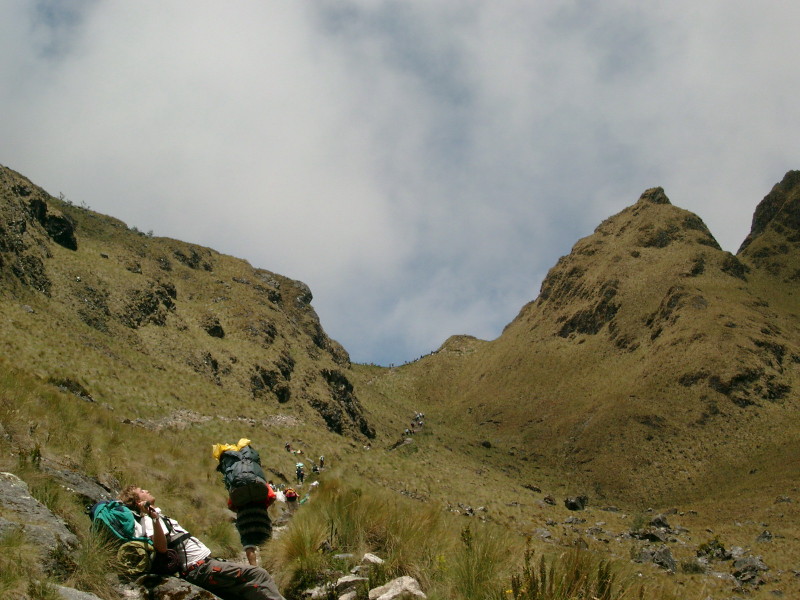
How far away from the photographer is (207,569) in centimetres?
539

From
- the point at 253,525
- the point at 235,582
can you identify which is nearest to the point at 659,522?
the point at 253,525

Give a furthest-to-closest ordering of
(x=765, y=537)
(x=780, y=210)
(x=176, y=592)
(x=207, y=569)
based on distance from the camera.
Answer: (x=780, y=210) < (x=765, y=537) < (x=207, y=569) < (x=176, y=592)

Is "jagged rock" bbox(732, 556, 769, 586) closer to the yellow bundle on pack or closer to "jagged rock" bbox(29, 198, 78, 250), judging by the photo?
the yellow bundle on pack

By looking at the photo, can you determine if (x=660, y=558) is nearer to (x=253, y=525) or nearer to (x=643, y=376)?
(x=253, y=525)

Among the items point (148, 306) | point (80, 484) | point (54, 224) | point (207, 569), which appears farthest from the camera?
point (148, 306)

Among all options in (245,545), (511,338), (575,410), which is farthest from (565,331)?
(245,545)

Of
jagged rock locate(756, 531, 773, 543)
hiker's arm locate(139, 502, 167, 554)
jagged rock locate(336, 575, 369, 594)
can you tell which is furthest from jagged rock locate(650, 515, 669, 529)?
hiker's arm locate(139, 502, 167, 554)

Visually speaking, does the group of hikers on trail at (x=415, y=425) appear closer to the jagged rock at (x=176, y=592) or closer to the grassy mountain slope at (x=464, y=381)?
the grassy mountain slope at (x=464, y=381)

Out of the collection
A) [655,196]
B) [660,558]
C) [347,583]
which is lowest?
[347,583]

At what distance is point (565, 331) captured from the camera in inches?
4537

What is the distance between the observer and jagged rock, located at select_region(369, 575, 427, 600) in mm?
5379

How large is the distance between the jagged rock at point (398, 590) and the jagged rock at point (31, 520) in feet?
9.11

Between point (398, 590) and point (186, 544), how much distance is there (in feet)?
7.32

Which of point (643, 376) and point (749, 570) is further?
point (643, 376)
